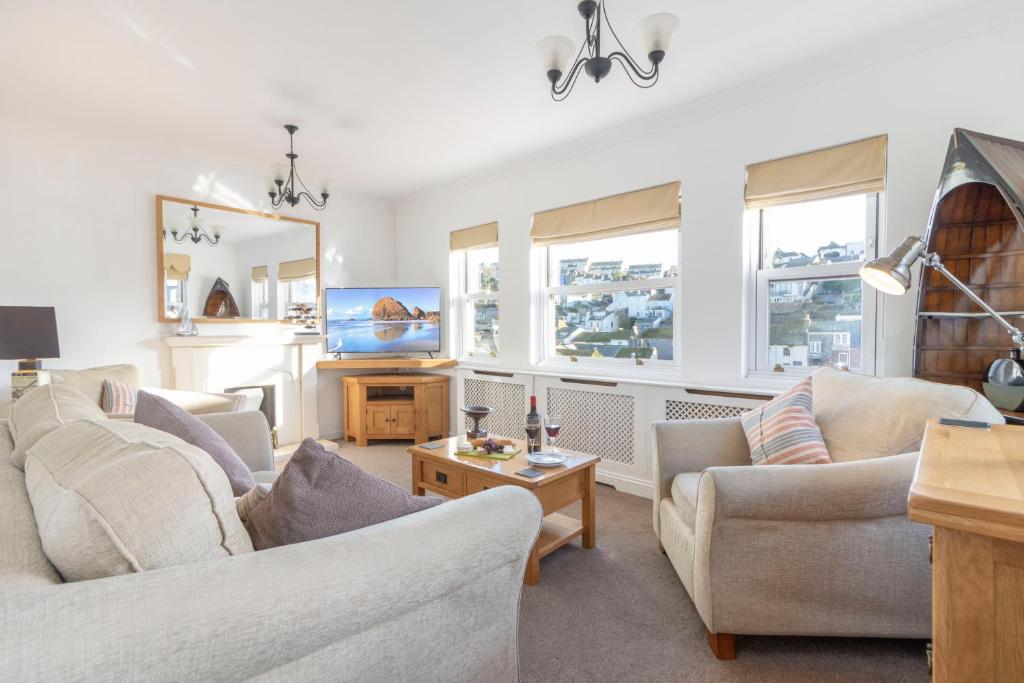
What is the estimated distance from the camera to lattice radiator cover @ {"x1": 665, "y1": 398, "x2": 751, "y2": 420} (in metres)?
2.92

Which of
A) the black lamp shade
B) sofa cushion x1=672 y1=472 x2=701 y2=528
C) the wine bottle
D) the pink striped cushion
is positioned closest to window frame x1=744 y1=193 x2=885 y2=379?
sofa cushion x1=672 y1=472 x2=701 y2=528

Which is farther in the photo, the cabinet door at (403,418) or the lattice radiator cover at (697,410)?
the cabinet door at (403,418)

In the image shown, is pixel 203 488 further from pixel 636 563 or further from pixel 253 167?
pixel 253 167

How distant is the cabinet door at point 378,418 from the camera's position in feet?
15.0

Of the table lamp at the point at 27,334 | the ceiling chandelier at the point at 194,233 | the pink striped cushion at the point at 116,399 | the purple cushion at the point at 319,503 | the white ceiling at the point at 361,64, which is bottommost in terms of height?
the pink striped cushion at the point at 116,399

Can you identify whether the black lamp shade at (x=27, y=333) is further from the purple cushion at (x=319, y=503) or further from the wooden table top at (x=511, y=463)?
the purple cushion at (x=319, y=503)

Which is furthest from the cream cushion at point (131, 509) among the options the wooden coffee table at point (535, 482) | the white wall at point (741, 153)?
the white wall at point (741, 153)

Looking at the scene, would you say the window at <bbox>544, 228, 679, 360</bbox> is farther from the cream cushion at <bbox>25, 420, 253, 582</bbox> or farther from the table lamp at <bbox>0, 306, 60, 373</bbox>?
the table lamp at <bbox>0, 306, 60, 373</bbox>

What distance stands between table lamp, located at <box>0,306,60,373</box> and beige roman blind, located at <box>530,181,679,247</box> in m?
3.17

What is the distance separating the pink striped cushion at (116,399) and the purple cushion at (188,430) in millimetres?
1592

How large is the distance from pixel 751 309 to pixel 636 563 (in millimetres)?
1649

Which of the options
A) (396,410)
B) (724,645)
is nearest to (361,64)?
(396,410)

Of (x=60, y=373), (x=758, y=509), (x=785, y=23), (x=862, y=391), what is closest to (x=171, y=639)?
(x=758, y=509)

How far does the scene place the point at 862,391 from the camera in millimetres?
1995
